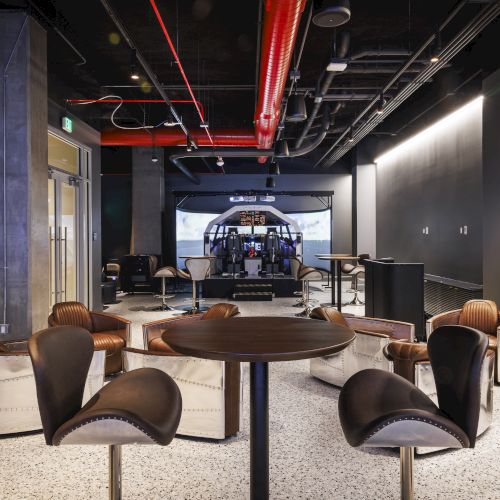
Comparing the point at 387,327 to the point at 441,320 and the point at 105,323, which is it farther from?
the point at 105,323

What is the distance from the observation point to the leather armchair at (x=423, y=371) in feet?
9.17

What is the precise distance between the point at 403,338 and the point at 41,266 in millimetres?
3804

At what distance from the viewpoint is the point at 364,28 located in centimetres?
596

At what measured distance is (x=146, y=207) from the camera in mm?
11719

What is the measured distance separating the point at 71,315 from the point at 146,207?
782 cm

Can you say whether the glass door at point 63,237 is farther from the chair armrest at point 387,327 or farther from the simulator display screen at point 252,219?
the simulator display screen at point 252,219

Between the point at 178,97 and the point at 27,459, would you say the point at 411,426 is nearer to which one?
the point at 27,459

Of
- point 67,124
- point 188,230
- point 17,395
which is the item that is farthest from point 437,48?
point 188,230

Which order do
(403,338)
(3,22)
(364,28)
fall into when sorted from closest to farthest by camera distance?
(403,338)
(3,22)
(364,28)

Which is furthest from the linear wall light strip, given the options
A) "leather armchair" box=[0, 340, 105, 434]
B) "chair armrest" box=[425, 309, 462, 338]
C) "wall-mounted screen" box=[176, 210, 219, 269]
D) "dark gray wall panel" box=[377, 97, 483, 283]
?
"wall-mounted screen" box=[176, 210, 219, 269]

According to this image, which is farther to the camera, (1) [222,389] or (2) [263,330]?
(1) [222,389]

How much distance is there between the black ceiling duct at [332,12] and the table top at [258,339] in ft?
8.73

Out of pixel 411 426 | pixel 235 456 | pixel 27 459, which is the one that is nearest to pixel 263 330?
pixel 411 426

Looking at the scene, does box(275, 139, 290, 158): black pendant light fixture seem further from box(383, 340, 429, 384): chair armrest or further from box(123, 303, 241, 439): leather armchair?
box(123, 303, 241, 439): leather armchair
